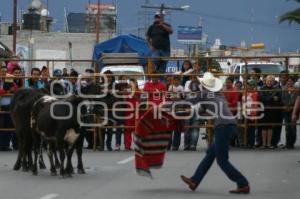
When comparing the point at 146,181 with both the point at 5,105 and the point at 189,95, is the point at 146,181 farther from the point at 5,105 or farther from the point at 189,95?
the point at 5,105

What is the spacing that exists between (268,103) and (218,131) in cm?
838

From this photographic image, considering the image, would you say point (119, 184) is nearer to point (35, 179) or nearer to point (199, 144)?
point (35, 179)

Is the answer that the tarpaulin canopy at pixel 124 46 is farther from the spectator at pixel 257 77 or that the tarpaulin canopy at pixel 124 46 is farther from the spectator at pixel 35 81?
the spectator at pixel 257 77

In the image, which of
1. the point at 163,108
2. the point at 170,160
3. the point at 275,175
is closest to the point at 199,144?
the point at 170,160

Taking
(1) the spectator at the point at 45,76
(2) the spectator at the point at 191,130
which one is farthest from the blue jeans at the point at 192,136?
(1) the spectator at the point at 45,76

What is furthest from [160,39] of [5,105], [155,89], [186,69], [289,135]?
[5,105]

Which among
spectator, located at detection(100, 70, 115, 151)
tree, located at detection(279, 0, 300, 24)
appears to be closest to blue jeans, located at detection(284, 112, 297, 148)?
spectator, located at detection(100, 70, 115, 151)

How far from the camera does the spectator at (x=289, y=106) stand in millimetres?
20672

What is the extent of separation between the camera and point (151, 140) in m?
13.8

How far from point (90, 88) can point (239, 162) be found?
3.57 metres

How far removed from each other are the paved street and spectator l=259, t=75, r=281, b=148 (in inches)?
80.8

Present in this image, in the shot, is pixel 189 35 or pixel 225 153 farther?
pixel 189 35

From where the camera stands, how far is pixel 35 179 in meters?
14.8

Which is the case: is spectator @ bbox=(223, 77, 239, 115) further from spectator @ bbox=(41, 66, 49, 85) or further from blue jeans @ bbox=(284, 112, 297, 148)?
spectator @ bbox=(41, 66, 49, 85)
